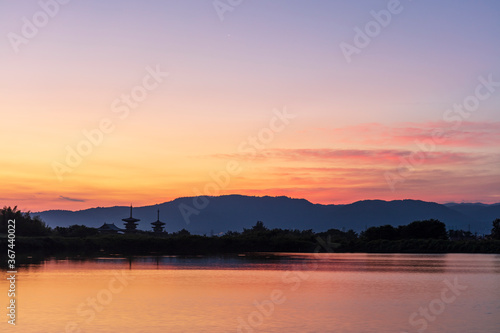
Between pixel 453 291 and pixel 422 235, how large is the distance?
78557 mm

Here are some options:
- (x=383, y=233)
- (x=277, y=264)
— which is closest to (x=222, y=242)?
(x=383, y=233)

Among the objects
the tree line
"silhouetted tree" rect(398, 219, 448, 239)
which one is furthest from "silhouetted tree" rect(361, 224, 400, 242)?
"silhouetted tree" rect(398, 219, 448, 239)

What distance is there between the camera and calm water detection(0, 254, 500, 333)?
75.8ft

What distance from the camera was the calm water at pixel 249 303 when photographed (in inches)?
909

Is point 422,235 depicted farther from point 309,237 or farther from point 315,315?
point 315,315

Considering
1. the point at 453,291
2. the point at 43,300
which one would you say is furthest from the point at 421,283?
the point at 43,300

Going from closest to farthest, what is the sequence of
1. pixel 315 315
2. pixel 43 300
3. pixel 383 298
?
pixel 315 315 < pixel 43 300 < pixel 383 298

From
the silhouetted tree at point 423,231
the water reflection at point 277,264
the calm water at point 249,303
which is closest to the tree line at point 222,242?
the silhouetted tree at point 423,231

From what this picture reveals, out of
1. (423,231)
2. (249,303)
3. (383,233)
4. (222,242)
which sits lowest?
(249,303)

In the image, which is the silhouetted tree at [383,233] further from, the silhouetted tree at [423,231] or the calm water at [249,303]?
the calm water at [249,303]

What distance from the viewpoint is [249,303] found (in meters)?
29.7

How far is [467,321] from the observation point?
24.8m

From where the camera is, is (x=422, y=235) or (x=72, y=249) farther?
(x=422, y=235)

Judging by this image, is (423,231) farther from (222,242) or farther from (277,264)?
(277,264)
